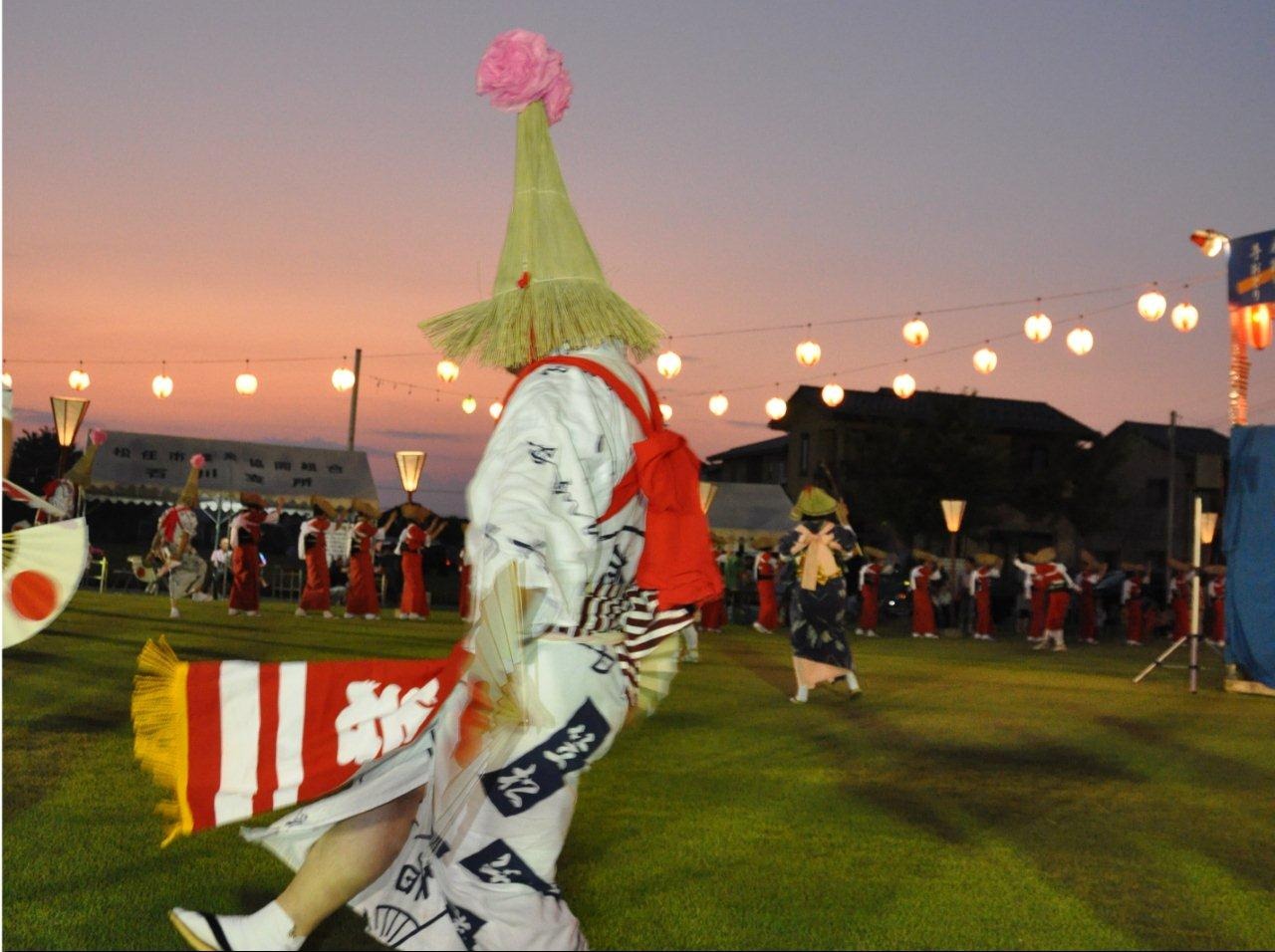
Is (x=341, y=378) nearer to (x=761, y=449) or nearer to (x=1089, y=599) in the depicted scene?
(x=1089, y=599)

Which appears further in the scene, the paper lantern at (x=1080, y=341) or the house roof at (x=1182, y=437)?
the house roof at (x=1182, y=437)

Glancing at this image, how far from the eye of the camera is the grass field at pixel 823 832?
437 centimetres

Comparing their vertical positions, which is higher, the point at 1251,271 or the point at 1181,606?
the point at 1251,271

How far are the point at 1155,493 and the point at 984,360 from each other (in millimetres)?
36640

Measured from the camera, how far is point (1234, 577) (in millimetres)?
13781

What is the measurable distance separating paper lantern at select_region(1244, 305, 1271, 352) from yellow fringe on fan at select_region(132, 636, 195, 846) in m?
13.1

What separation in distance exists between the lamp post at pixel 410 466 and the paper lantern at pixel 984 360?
10923mm

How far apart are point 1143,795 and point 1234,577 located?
7506 mm

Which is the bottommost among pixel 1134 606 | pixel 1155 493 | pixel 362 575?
pixel 1134 606

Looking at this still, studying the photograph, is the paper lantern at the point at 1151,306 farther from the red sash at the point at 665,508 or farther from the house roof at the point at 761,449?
the house roof at the point at 761,449

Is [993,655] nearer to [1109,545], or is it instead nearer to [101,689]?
[101,689]

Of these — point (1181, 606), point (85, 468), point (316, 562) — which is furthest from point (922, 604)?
point (85, 468)

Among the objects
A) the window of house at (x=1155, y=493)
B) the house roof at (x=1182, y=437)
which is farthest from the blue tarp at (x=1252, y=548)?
the window of house at (x=1155, y=493)

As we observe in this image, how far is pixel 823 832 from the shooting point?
5.86 metres
